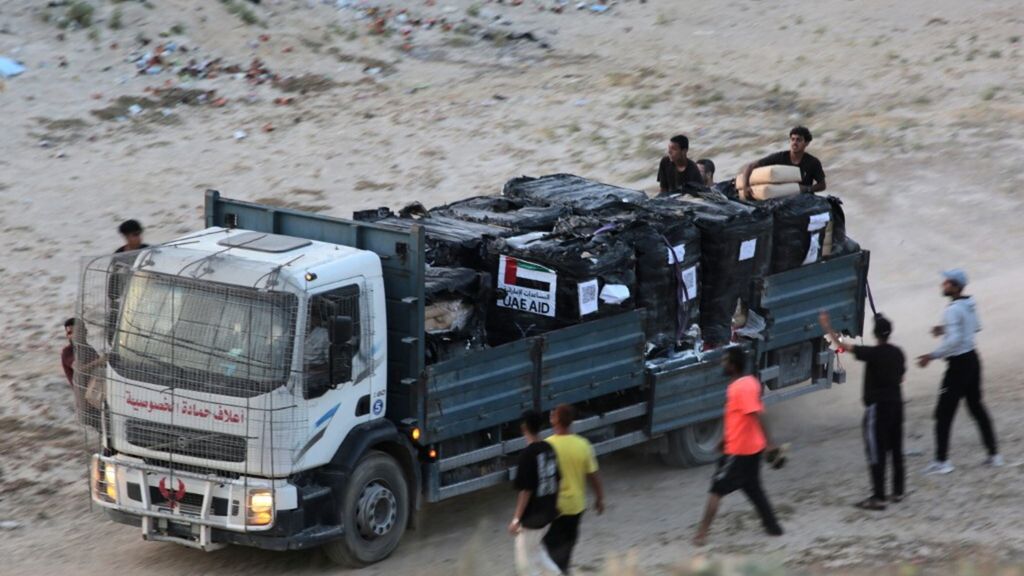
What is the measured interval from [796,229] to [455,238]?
3.04 meters

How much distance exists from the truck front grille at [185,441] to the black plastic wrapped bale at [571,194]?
12.4ft

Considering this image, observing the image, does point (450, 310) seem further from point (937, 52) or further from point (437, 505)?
point (937, 52)

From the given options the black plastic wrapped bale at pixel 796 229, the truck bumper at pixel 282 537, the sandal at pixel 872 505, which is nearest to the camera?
the truck bumper at pixel 282 537

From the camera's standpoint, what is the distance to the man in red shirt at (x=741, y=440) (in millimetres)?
9641

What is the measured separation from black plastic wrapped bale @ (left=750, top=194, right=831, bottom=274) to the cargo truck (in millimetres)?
2311

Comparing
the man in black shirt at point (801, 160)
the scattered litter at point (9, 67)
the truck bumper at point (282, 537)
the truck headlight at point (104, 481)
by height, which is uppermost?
the man in black shirt at point (801, 160)

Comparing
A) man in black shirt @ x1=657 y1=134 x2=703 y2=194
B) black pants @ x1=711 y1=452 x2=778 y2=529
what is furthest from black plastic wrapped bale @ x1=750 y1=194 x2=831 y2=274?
black pants @ x1=711 y1=452 x2=778 y2=529

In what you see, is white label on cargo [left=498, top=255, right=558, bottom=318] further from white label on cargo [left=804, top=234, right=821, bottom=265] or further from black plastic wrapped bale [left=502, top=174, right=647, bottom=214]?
white label on cargo [left=804, top=234, right=821, bottom=265]

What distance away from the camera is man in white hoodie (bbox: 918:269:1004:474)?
11039 mm

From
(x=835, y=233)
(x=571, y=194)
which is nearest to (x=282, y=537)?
(x=571, y=194)

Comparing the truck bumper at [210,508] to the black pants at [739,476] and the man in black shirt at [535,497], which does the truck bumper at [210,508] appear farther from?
the black pants at [739,476]

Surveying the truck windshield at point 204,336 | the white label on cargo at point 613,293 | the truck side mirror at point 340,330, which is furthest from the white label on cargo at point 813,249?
the truck windshield at point 204,336

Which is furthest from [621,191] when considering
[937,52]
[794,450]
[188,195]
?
[937,52]

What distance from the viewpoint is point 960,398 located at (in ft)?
36.9
